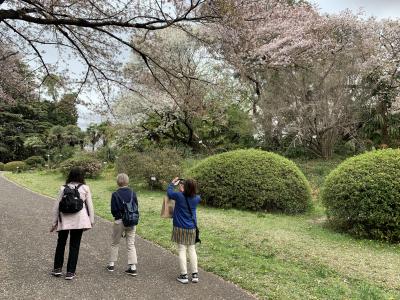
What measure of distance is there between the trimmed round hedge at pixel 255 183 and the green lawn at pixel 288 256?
1.65 ft

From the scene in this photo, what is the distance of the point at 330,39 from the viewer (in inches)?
731

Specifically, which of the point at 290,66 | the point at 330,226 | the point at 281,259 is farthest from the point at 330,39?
the point at 281,259

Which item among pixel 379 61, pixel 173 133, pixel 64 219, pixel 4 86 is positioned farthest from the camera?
pixel 173 133

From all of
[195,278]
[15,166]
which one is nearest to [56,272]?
[195,278]

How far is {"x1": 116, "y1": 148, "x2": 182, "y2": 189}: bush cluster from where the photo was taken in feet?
47.2

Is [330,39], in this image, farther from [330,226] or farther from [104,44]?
[104,44]

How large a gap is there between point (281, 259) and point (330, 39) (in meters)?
14.5

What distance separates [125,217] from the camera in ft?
17.3

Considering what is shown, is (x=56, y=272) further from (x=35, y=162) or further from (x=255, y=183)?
(x=35, y=162)

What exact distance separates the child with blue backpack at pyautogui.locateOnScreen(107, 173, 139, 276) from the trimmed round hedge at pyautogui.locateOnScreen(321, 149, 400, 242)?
476 cm

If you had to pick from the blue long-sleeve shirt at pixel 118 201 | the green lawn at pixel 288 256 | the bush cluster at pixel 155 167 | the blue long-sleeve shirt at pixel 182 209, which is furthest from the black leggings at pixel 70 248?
the bush cluster at pixel 155 167

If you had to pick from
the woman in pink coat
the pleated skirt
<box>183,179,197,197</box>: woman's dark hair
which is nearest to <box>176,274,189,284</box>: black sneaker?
the pleated skirt

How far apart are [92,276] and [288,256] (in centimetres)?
314

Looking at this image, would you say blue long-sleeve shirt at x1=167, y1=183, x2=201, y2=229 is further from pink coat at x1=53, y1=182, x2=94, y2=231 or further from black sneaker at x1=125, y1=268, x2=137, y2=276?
pink coat at x1=53, y1=182, x2=94, y2=231
